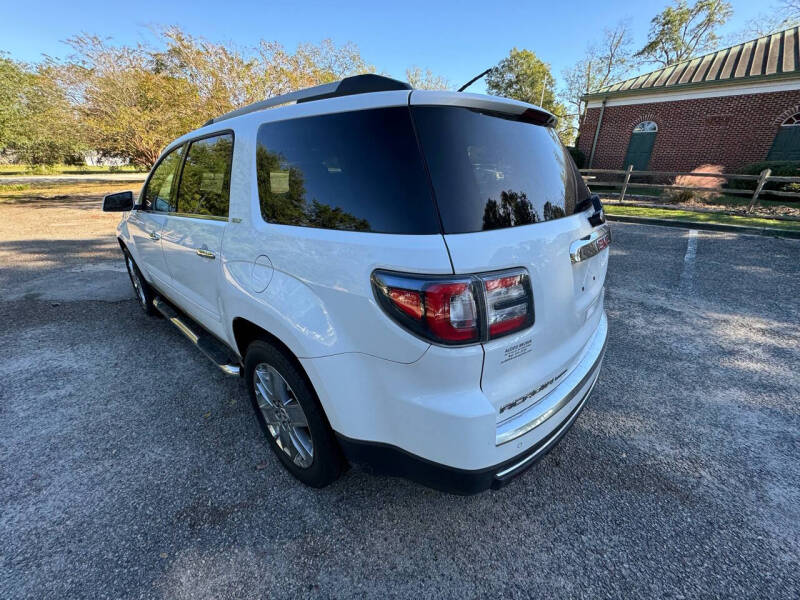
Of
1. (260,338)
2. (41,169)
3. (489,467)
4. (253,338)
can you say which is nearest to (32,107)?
(41,169)

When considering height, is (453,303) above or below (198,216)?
below

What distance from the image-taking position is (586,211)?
1.89 meters

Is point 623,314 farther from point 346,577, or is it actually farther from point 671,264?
point 346,577

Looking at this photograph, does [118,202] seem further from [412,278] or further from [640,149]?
[640,149]

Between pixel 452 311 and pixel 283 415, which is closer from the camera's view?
pixel 452 311

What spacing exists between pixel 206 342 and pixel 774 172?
59.2ft

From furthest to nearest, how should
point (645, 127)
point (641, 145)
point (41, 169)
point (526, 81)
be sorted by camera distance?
point (526, 81), point (41, 169), point (641, 145), point (645, 127)

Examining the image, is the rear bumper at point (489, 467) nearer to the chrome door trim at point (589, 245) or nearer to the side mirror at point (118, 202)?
the chrome door trim at point (589, 245)

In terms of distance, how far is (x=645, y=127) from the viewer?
15.9m

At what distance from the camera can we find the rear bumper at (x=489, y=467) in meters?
1.37

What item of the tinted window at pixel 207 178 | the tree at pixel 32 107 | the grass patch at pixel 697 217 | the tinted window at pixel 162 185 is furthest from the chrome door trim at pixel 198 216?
the tree at pixel 32 107

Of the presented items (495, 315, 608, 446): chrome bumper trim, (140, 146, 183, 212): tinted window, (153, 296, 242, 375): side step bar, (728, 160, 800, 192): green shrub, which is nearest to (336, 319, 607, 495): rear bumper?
(495, 315, 608, 446): chrome bumper trim

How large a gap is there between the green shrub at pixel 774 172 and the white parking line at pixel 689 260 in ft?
20.9

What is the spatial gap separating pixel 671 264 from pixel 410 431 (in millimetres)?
6569
